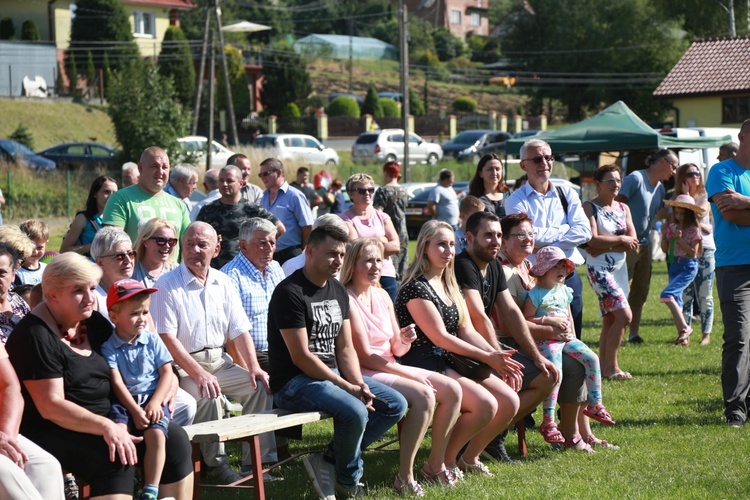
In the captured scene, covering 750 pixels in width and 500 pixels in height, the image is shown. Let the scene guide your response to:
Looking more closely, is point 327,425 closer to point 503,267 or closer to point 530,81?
point 503,267

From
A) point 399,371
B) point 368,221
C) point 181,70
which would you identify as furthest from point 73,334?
point 181,70

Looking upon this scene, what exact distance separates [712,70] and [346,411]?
36.2 meters

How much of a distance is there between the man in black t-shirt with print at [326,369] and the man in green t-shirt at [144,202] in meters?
2.33

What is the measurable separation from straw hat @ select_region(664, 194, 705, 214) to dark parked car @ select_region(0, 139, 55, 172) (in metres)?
23.6

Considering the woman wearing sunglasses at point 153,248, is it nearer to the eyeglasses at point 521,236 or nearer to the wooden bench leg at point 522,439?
the eyeglasses at point 521,236

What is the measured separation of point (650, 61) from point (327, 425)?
190 ft

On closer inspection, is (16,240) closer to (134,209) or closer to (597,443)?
(134,209)

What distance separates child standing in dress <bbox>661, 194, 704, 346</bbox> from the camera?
36.1 feet

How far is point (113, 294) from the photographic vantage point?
518 cm

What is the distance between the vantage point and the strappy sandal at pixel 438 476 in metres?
6.15

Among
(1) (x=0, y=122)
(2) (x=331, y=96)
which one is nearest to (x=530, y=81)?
(2) (x=331, y=96)

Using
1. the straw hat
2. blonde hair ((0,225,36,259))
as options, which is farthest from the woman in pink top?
the straw hat

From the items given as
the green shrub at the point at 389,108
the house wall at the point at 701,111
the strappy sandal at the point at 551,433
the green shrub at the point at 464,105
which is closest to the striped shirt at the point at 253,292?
the strappy sandal at the point at 551,433

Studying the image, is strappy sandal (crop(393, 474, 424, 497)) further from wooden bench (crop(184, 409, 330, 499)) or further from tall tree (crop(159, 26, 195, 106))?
tall tree (crop(159, 26, 195, 106))
